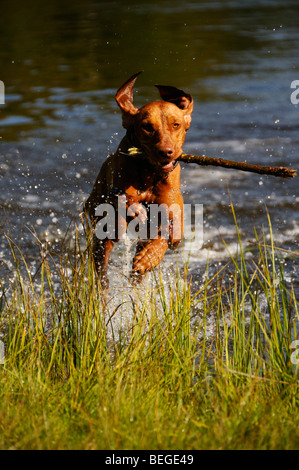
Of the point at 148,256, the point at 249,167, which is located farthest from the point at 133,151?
the point at 249,167

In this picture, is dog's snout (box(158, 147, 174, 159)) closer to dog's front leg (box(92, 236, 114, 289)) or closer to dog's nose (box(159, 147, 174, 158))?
dog's nose (box(159, 147, 174, 158))

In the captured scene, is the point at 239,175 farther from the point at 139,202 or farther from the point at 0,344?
the point at 0,344

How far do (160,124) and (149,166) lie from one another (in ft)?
1.08

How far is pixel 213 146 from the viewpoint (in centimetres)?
919

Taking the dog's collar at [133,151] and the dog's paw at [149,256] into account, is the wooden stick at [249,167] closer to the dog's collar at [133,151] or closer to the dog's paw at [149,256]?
the dog's collar at [133,151]

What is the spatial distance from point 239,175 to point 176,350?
16.1 ft

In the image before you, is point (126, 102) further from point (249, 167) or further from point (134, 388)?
point (134, 388)

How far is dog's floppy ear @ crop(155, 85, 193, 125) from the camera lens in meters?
4.68

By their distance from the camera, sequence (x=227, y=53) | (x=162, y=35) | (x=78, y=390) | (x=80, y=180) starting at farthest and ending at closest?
(x=162, y=35), (x=227, y=53), (x=80, y=180), (x=78, y=390)

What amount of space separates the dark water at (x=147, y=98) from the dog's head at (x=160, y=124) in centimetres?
58

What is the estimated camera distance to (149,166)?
15.4 ft

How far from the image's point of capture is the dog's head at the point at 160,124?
173 inches
